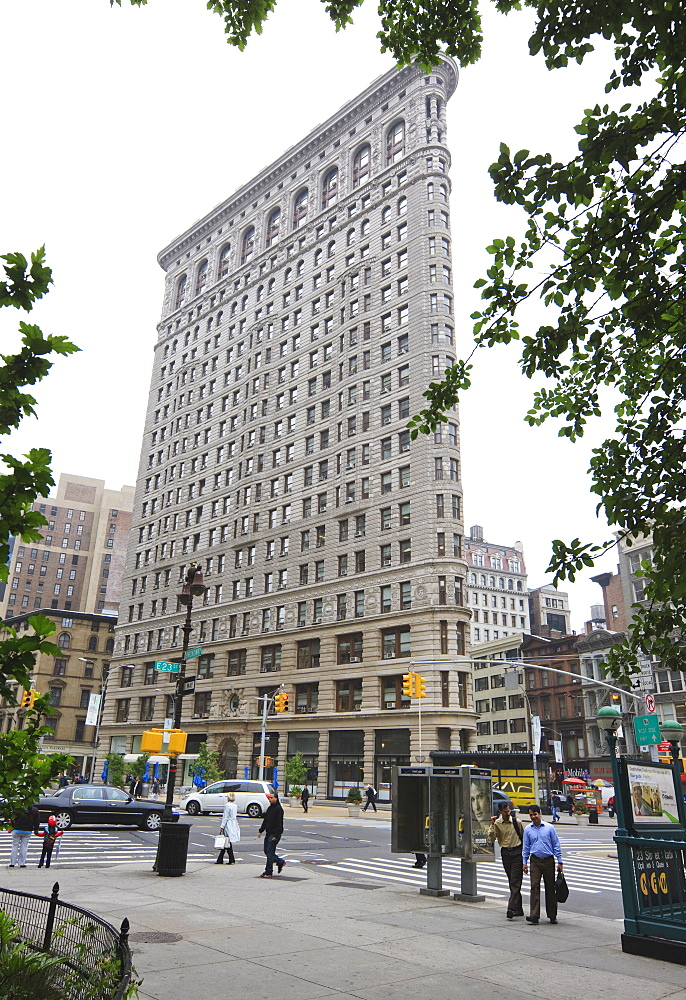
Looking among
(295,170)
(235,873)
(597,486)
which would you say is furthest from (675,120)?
(295,170)

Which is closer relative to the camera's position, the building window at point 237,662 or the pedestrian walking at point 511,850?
the pedestrian walking at point 511,850

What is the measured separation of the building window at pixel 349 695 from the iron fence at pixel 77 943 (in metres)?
48.5

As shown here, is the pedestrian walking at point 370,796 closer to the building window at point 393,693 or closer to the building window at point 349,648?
the building window at point 393,693

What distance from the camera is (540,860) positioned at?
12.2 m

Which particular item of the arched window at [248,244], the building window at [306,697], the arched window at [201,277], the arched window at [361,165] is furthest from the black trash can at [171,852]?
the arched window at [201,277]

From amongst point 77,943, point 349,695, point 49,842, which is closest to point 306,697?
point 349,695

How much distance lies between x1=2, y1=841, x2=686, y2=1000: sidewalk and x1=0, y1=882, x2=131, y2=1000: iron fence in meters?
1.37

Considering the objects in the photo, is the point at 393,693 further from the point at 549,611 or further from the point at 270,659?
the point at 549,611

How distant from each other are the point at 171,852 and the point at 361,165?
67502mm

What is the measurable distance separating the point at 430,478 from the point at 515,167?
45563 mm

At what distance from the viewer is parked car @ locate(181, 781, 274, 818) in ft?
121

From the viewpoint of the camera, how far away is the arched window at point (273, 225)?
3135 inches

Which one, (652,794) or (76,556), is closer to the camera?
(652,794)

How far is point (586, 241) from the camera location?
26.2 feet
